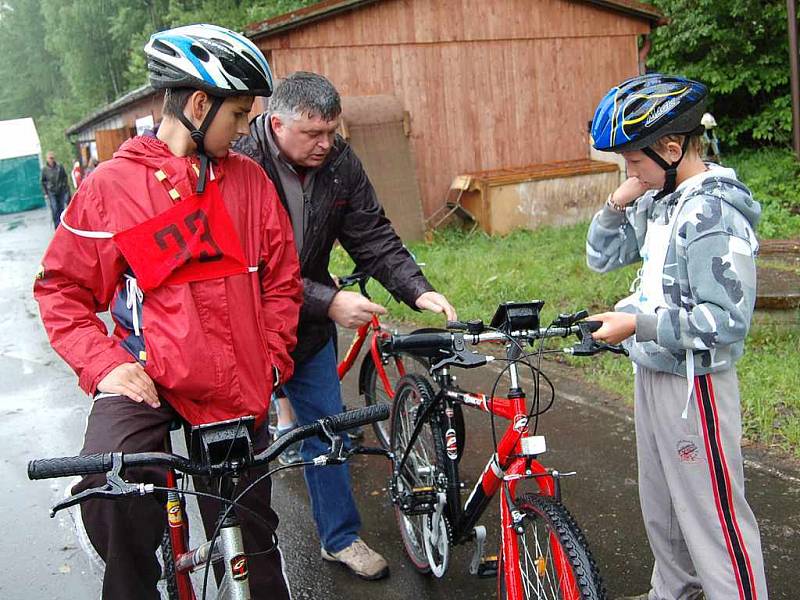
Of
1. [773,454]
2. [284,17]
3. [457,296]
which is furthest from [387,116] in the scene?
[773,454]

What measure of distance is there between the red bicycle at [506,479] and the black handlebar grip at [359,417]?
0.51 m

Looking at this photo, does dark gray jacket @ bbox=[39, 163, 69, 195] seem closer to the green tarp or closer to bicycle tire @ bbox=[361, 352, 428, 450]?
the green tarp

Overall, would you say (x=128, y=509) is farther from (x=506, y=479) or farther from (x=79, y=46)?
(x=79, y=46)

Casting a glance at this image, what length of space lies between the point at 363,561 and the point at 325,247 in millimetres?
1460

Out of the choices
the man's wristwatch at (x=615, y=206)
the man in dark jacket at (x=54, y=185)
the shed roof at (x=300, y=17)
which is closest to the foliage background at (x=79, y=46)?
the man in dark jacket at (x=54, y=185)

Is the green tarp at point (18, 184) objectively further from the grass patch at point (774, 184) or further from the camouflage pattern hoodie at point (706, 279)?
the camouflage pattern hoodie at point (706, 279)

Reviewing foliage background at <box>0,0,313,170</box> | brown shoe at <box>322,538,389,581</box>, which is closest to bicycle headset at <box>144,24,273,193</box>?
brown shoe at <box>322,538,389,581</box>

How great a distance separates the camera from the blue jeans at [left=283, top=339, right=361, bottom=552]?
3.71m

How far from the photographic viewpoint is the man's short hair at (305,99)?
10.4ft

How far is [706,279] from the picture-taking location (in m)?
2.38

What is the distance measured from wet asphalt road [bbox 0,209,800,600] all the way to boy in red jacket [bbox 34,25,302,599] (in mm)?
1455

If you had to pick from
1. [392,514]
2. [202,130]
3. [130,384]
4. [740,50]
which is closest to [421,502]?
[392,514]

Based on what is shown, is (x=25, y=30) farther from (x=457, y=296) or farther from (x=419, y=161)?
(x=457, y=296)

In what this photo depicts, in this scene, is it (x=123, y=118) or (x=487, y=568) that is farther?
(x=123, y=118)
